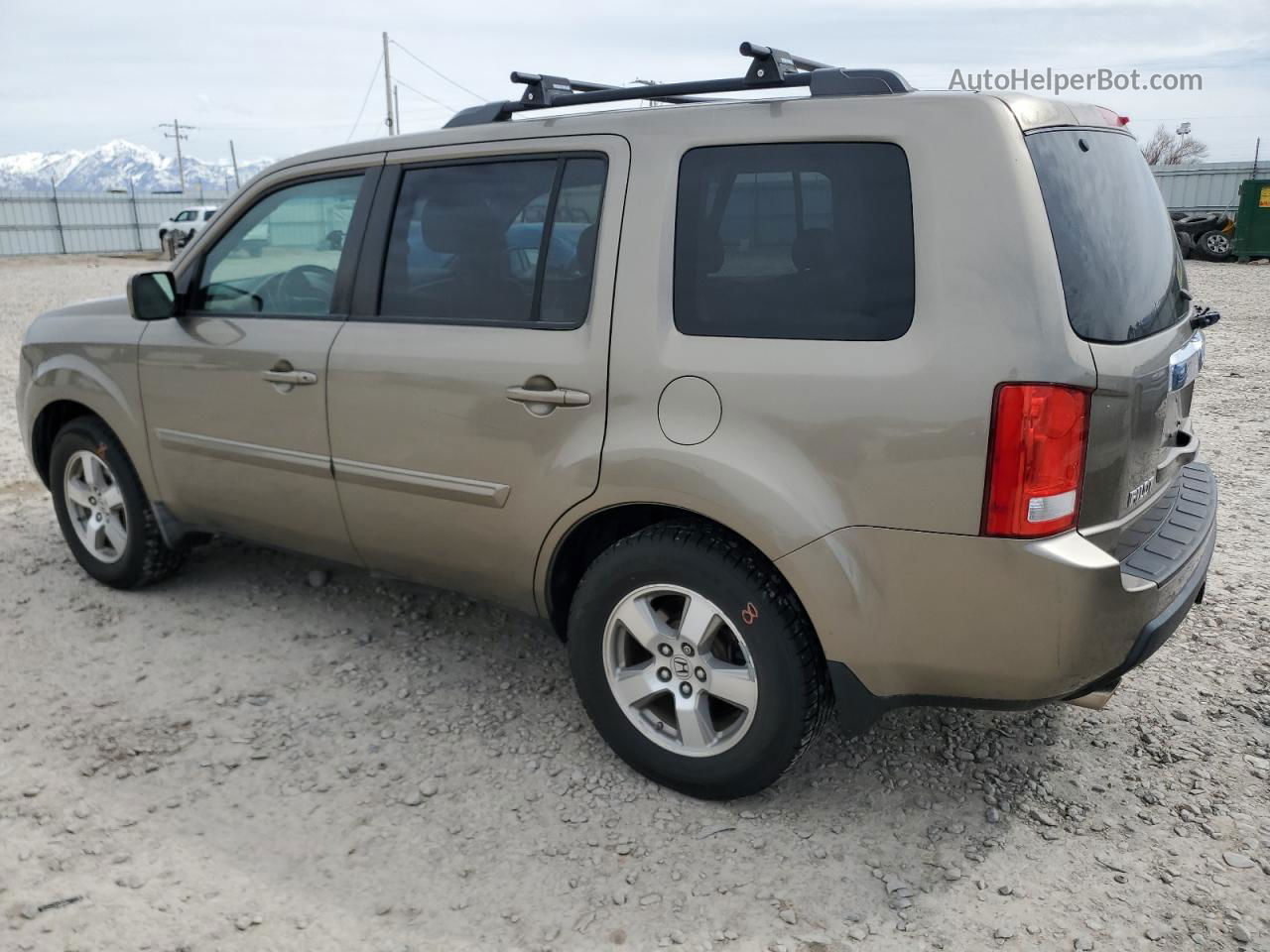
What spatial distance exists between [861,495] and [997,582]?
36 cm

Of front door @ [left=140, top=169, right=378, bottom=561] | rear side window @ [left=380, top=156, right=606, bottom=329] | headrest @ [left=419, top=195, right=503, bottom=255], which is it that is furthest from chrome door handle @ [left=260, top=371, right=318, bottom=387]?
headrest @ [left=419, top=195, right=503, bottom=255]

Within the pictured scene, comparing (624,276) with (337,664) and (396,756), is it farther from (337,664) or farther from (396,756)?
(337,664)

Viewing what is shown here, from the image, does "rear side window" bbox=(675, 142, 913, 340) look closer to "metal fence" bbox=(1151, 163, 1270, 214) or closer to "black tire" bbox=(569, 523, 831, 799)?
"black tire" bbox=(569, 523, 831, 799)

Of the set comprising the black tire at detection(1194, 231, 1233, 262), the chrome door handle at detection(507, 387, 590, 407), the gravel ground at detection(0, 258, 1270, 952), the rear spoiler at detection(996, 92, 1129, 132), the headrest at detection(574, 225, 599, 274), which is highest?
the rear spoiler at detection(996, 92, 1129, 132)

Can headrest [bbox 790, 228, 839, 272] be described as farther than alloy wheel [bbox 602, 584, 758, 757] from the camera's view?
No

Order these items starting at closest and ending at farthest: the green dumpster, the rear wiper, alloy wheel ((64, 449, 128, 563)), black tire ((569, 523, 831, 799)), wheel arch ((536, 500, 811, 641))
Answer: black tire ((569, 523, 831, 799)) → wheel arch ((536, 500, 811, 641)) → the rear wiper → alloy wheel ((64, 449, 128, 563)) → the green dumpster

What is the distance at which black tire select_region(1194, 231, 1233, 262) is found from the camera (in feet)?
73.3

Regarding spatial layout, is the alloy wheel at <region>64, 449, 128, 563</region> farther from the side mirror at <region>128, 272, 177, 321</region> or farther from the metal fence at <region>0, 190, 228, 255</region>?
the metal fence at <region>0, 190, 228, 255</region>

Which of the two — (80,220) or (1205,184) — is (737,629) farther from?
(80,220)

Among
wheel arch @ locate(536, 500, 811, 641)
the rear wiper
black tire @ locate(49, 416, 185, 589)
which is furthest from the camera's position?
black tire @ locate(49, 416, 185, 589)

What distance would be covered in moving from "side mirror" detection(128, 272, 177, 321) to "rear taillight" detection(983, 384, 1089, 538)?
122 inches

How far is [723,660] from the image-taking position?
9.32 feet

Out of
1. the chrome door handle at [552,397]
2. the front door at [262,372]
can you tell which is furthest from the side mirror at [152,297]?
the chrome door handle at [552,397]

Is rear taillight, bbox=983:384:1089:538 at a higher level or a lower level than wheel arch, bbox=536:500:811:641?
higher
